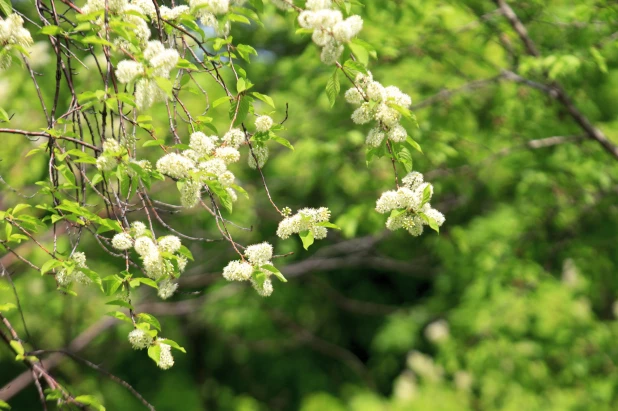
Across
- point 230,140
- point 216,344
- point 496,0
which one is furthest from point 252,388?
point 230,140

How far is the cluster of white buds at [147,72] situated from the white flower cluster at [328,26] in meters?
0.32

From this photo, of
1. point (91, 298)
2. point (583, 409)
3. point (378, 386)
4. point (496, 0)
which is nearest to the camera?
point (496, 0)

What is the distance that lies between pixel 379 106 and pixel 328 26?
0.92 ft

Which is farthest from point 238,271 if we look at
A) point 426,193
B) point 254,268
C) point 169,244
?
point 426,193

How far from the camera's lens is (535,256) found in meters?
4.59

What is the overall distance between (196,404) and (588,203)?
6.20 metres

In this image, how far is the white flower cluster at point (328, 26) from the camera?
1387 millimetres

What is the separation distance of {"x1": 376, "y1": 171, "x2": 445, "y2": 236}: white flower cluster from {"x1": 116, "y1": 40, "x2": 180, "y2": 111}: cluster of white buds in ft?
1.98

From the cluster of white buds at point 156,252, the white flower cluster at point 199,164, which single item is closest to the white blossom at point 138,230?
the cluster of white buds at point 156,252

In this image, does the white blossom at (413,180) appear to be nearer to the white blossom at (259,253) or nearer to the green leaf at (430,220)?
the green leaf at (430,220)

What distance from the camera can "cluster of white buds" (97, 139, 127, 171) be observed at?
1450 mm

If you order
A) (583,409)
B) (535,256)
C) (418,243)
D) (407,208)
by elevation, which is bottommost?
(418,243)

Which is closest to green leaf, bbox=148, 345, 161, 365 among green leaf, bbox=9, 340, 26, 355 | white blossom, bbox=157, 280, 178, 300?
white blossom, bbox=157, 280, 178, 300

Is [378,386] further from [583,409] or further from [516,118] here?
[516,118]
